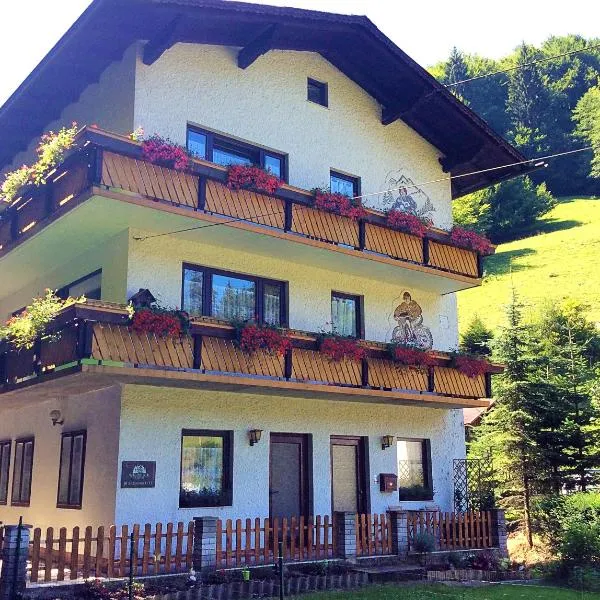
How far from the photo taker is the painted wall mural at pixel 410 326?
18266 mm

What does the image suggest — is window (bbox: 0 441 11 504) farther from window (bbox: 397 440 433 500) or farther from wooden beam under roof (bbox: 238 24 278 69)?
wooden beam under roof (bbox: 238 24 278 69)

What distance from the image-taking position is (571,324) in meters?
38.2

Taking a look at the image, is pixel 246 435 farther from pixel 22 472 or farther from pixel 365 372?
pixel 22 472

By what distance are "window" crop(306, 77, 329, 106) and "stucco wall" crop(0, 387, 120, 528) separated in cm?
900

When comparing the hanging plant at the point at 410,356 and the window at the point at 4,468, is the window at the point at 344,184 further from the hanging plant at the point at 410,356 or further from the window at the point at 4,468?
the window at the point at 4,468

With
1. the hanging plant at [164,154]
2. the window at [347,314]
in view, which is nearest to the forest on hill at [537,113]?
the window at [347,314]

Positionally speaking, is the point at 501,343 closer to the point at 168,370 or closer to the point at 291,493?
the point at 291,493

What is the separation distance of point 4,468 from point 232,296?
7923 mm

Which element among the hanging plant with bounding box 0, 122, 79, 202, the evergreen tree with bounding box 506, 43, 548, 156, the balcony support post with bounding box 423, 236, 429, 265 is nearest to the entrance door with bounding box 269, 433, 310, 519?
the balcony support post with bounding box 423, 236, 429, 265

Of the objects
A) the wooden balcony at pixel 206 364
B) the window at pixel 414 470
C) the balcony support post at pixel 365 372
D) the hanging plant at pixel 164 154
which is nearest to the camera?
the wooden balcony at pixel 206 364

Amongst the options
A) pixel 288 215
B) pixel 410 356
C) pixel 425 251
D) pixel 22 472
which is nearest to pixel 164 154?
pixel 288 215

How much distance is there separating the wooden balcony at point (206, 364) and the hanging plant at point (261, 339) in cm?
14

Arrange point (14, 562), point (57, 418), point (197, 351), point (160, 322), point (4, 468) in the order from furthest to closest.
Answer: point (4, 468) < point (57, 418) < point (197, 351) < point (160, 322) < point (14, 562)

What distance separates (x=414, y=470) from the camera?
1792 cm
